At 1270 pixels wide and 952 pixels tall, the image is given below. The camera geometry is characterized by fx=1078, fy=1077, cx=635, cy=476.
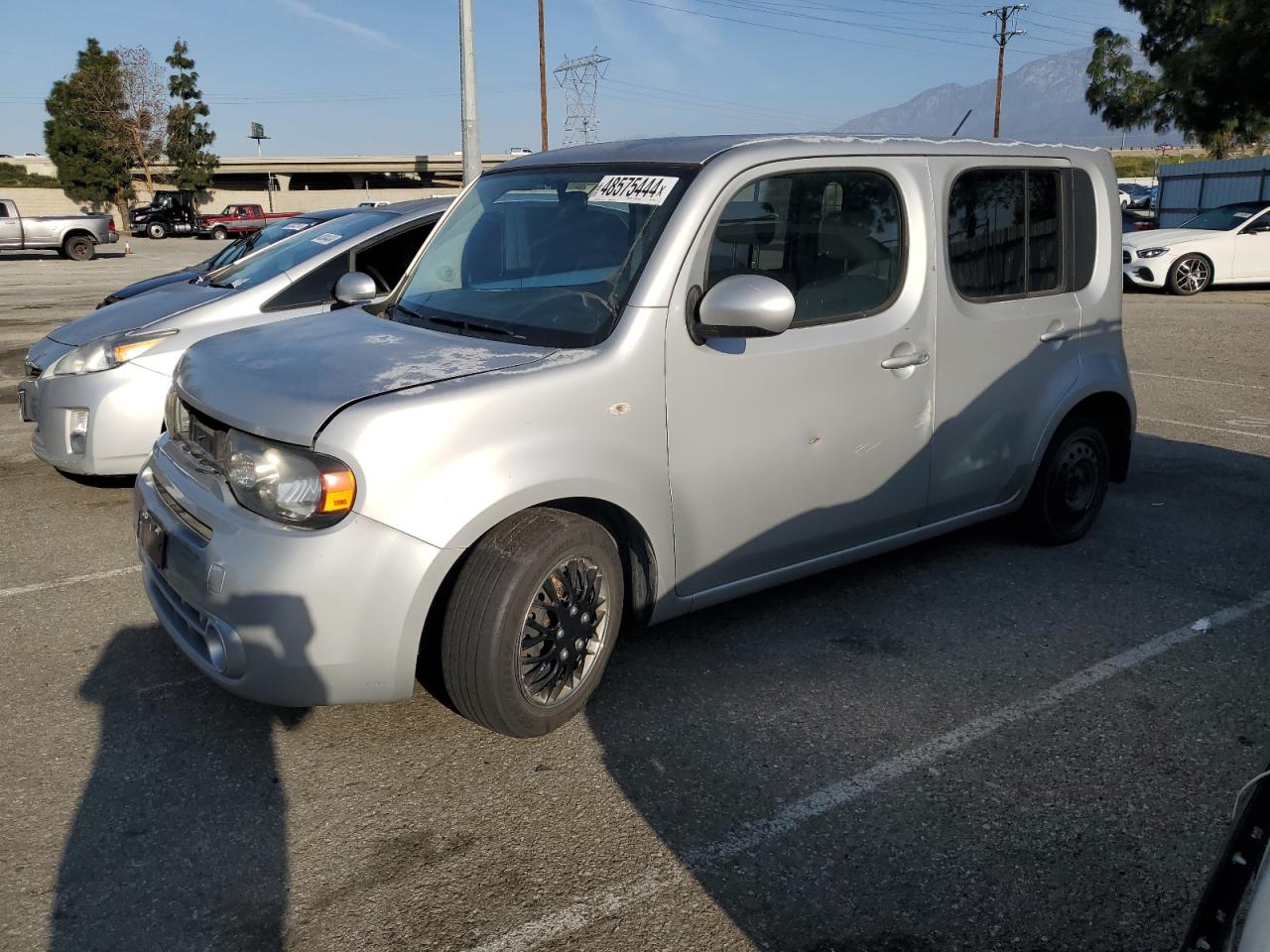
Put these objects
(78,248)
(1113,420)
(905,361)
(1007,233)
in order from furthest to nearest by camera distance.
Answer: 1. (78,248)
2. (1113,420)
3. (1007,233)
4. (905,361)

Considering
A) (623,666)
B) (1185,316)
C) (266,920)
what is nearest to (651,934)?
(266,920)

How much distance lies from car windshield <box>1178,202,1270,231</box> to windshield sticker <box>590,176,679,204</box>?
55.4 feet

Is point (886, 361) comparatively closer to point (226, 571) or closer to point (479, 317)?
point (479, 317)

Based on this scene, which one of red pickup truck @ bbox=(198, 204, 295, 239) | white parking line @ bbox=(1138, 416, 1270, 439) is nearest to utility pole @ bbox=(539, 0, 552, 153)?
red pickup truck @ bbox=(198, 204, 295, 239)

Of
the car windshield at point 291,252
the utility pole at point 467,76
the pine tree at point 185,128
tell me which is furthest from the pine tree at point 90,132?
the car windshield at point 291,252

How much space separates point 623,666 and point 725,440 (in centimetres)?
95

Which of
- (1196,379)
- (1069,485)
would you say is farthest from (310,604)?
(1196,379)

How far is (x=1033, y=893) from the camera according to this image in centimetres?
271

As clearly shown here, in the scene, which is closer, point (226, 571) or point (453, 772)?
point (226, 571)

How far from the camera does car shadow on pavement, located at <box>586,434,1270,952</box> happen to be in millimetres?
2678

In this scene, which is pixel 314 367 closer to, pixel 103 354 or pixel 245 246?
pixel 103 354

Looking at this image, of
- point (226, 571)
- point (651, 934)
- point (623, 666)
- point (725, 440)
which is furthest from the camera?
point (623, 666)

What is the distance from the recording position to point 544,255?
395cm

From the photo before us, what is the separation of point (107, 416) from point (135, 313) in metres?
0.92
